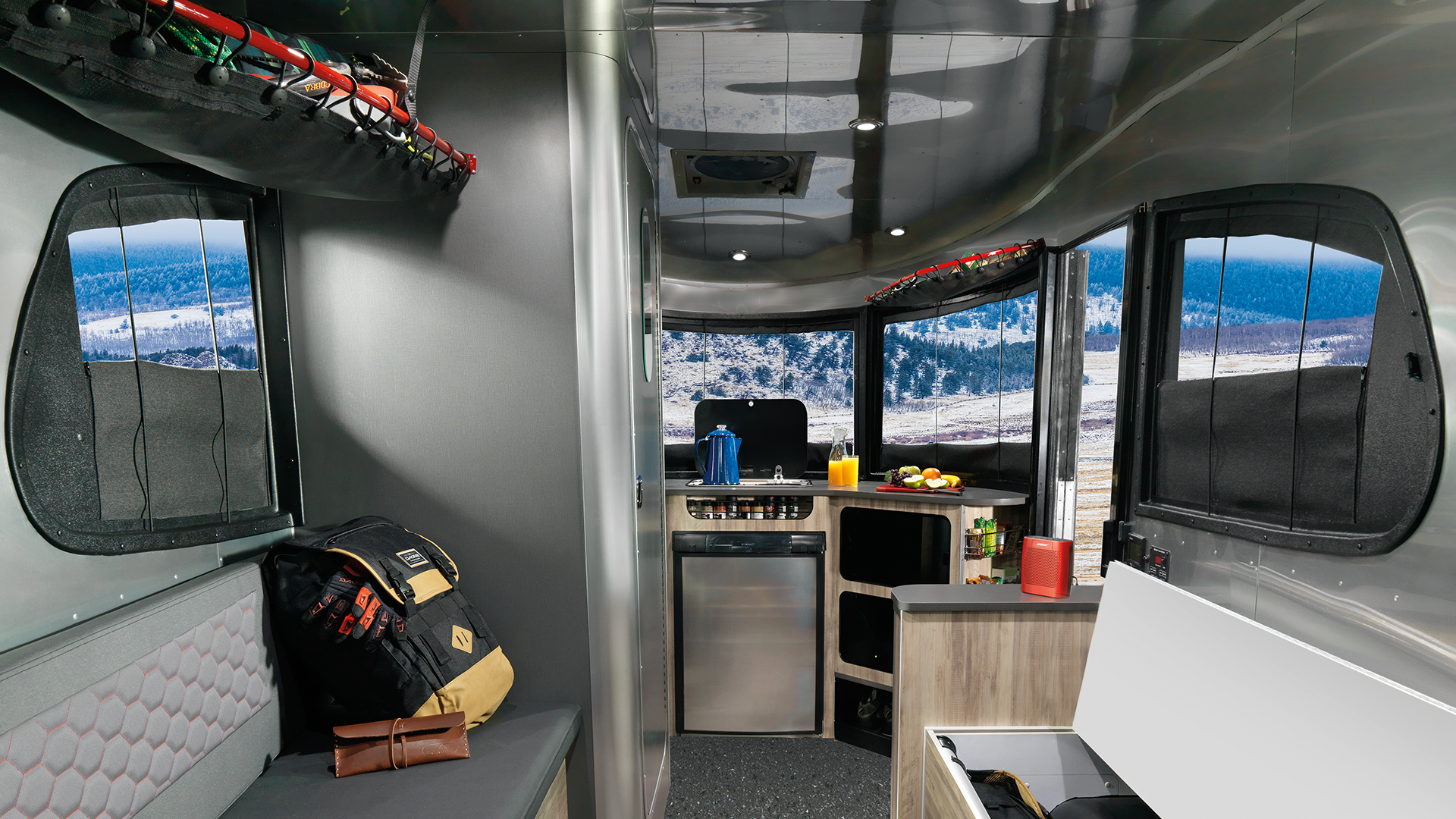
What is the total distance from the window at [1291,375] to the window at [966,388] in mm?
1024

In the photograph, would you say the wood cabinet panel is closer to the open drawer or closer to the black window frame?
the open drawer

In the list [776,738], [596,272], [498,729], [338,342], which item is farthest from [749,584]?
[338,342]

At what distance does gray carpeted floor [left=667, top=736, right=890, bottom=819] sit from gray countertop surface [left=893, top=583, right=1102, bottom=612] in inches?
48.8

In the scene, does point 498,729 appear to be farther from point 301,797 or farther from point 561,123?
point 561,123

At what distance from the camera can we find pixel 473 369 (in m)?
1.61

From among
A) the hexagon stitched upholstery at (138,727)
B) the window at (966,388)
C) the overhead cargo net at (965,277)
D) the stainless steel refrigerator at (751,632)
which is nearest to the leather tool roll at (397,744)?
the hexagon stitched upholstery at (138,727)

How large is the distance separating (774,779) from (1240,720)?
1.92 metres

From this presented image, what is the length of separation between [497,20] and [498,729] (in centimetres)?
176

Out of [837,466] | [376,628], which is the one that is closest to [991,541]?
[837,466]

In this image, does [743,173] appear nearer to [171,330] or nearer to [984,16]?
[984,16]

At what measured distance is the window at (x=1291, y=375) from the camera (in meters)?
1.07

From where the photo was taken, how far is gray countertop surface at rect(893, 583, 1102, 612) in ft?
5.24

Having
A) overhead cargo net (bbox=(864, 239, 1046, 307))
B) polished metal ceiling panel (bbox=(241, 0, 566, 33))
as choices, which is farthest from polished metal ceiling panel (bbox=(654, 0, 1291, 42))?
overhead cargo net (bbox=(864, 239, 1046, 307))

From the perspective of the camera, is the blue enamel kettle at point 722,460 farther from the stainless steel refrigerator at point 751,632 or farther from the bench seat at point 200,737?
the bench seat at point 200,737
